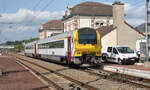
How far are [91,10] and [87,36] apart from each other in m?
40.5

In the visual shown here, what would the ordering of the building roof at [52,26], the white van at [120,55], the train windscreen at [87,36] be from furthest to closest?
the building roof at [52,26] → the white van at [120,55] → the train windscreen at [87,36]

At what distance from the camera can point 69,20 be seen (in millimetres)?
59406

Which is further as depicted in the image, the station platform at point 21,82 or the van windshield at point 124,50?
the van windshield at point 124,50

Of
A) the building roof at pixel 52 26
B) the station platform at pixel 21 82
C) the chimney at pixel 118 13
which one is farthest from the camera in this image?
the building roof at pixel 52 26

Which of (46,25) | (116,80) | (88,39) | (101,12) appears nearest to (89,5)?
(101,12)

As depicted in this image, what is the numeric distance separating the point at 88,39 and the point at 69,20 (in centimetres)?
4102

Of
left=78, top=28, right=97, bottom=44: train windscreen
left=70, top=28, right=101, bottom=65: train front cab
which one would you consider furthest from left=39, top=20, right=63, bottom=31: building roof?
left=70, top=28, right=101, bottom=65: train front cab

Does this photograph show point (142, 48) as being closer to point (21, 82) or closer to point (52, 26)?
point (21, 82)

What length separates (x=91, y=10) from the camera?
58.5m

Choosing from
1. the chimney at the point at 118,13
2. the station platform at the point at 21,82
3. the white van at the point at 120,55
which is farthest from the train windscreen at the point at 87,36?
the chimney at the point at 118,13

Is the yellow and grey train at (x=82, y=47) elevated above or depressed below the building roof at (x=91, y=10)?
below

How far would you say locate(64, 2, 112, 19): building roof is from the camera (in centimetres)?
5684

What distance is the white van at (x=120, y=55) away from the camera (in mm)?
21703

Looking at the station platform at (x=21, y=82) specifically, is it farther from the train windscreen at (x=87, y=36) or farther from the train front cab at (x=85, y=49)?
the train windscreen at (x=87, y=36)
